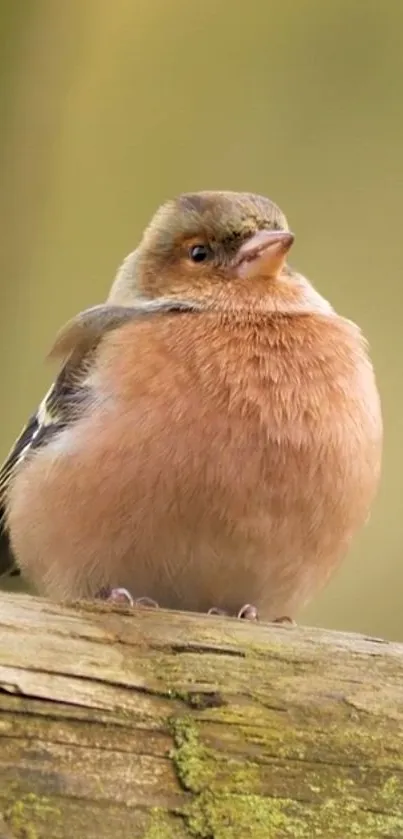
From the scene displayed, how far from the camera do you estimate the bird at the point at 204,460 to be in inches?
52.4

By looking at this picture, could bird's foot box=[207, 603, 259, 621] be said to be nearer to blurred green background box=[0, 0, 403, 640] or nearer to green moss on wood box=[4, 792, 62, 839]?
green moss on wood box=[4, 792, 62, 839]

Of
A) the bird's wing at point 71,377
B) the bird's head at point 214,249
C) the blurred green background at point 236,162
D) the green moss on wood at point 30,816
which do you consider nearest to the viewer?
the green moss on wood at point 30,816

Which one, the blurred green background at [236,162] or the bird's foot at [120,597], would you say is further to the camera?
the blurred green background at [236,162]

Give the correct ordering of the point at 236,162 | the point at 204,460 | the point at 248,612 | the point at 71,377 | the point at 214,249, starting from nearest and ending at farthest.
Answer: the point at 204,460 < the point at 248,612 < the point at 71,377 < the point at 214,249 < the point at 236,162

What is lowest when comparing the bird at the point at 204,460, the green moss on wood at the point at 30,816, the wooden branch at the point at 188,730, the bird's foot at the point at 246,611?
the green moss on wood at the point at 30,816

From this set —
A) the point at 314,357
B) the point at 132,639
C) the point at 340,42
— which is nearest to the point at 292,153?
the point at 340,42

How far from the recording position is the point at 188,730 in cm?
97

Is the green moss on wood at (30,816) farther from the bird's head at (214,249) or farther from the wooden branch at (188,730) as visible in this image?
the bird's head at (214,249)

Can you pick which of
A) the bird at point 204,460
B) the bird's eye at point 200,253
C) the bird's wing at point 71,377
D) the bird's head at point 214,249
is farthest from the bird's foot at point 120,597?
the bird's eye at point 200,253

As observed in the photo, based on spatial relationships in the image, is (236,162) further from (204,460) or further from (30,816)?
(30,816)

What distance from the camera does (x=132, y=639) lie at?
104 centimetres

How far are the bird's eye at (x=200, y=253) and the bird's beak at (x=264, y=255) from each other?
63mm

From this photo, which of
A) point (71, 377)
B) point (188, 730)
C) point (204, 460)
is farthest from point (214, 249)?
point (188, 730)

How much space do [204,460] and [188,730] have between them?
39 cm
